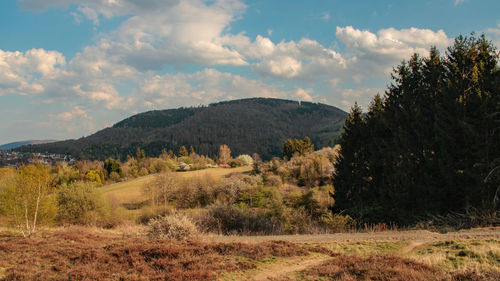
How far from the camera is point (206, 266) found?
828 centimetres

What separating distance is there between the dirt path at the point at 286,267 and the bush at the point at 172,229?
6.83 metres

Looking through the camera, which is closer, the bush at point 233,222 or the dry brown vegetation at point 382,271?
the dry brown vegetation at point 382,271

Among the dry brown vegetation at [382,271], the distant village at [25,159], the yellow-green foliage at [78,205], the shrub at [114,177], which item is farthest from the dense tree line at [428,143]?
the distant village at [25,159]

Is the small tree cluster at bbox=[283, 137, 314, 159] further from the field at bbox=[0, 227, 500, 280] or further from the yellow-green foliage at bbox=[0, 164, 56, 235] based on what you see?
the field at bbox=[0, 227, 500, 280]

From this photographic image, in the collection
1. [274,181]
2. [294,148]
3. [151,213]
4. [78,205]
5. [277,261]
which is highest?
[294,148]

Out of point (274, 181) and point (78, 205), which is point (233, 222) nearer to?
point (78, 205)

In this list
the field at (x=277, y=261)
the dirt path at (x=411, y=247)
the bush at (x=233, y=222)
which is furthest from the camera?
Result: the bush at (x=233, y=222)

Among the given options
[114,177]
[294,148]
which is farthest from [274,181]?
[114,177]

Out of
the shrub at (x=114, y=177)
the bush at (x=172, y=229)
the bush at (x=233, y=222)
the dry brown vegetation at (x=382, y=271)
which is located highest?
the dry brown vegetation at (x=382, y=271)

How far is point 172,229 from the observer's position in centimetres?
1448

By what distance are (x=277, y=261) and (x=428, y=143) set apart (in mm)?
15304

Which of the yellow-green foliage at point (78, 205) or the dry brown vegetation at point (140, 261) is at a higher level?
the dry brown vegetation at point (140, 261)

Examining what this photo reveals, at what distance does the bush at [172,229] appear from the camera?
14359mm

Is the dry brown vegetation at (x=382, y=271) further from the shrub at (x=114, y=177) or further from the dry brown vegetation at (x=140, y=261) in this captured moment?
the shrub at (x=114, y=177)
